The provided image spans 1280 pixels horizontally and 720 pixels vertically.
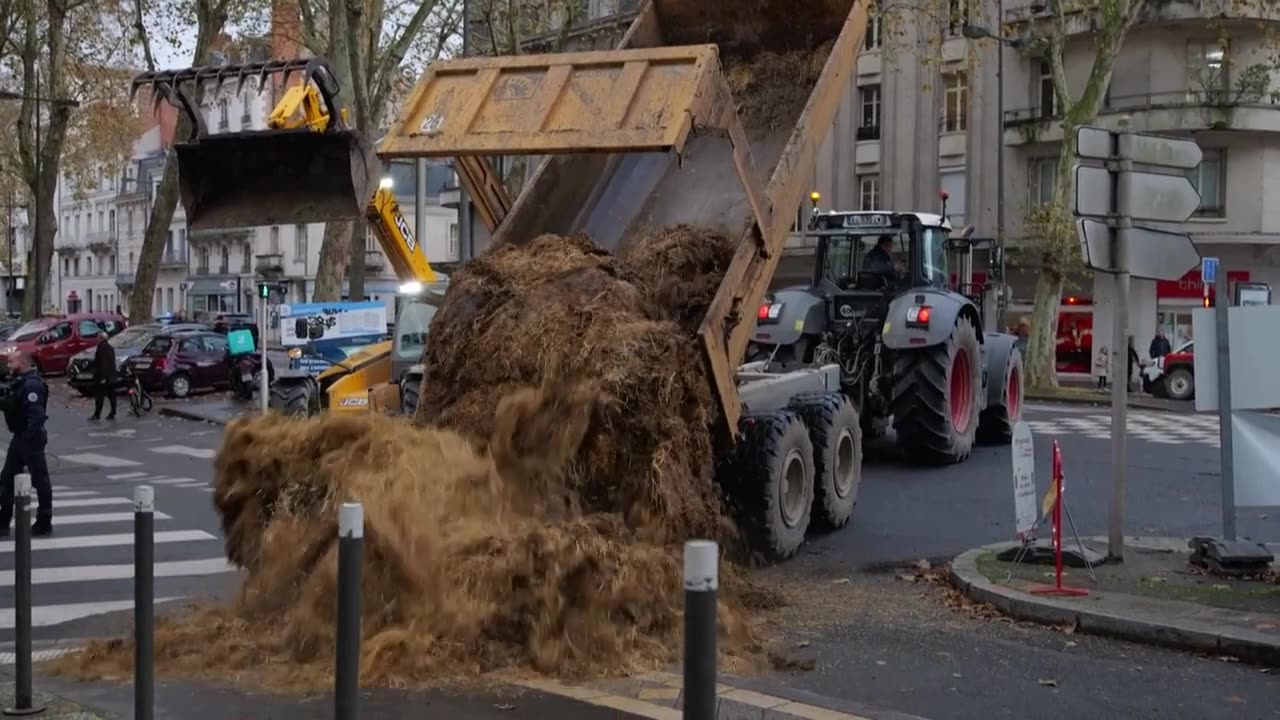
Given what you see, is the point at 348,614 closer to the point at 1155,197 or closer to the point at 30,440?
the point at 1155,197

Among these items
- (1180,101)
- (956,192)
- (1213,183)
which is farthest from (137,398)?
(1213,183)

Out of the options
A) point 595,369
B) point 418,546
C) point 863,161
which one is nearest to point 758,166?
point 595,369

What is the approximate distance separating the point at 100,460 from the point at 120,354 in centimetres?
1376

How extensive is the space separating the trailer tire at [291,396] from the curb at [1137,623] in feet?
38.1

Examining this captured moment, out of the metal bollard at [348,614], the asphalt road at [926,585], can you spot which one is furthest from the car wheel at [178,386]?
the metal bollard at [348,614]

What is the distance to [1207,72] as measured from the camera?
37219 mm

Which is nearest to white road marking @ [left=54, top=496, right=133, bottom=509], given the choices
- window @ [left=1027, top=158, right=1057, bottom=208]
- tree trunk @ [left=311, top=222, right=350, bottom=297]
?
tree trunk @ [left=311, top=222, right=350, bottom=297]

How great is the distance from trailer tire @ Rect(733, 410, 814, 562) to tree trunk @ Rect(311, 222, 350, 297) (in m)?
21.3

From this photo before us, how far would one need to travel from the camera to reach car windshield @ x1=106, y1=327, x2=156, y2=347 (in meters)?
33.2

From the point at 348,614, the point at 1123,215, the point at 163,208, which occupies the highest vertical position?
the point at 163,208

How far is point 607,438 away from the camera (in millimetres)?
8406

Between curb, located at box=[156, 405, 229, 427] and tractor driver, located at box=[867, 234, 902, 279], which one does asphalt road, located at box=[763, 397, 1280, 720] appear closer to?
tractor driver, located at box=[867, 234, 902, 279]

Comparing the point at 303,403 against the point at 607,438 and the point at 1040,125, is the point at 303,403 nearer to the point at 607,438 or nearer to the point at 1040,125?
the point at 607,438

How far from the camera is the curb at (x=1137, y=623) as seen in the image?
7.58 m
